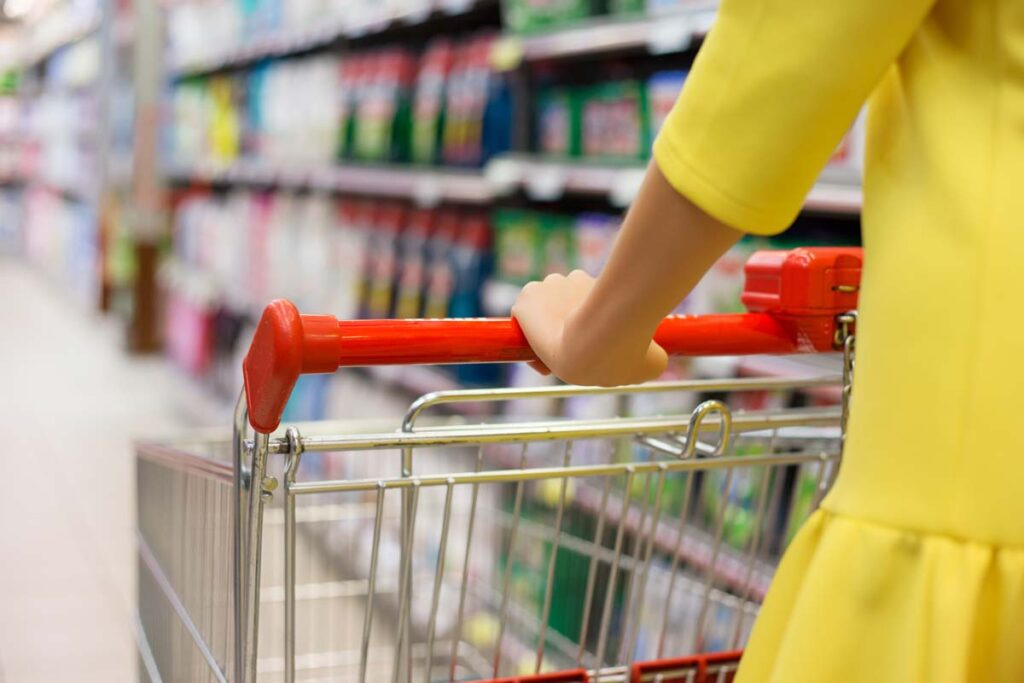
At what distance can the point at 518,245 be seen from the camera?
2.93 metres

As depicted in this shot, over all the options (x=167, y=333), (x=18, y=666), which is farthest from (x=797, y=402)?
(x=167, y=333)

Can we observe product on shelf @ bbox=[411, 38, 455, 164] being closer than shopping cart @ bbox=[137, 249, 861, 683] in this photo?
No

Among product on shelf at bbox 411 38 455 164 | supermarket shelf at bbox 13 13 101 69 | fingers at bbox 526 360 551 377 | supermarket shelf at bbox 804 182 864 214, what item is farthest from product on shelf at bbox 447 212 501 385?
supermarket shelf at bbox 13 13 101 69

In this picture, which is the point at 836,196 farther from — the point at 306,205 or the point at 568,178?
the point at 306,205

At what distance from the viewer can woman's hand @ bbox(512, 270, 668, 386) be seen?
0.74m

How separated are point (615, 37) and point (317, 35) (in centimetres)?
182

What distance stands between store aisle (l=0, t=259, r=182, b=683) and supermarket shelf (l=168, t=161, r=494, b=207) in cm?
121

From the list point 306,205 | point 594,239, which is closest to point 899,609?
point 594,239

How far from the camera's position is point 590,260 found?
8.55 feet

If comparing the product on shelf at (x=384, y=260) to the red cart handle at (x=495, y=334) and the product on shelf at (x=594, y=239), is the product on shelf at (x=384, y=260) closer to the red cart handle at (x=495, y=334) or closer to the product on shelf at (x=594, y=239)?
the product on shelf at (x=594, y=239)

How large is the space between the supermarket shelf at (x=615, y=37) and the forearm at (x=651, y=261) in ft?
4.30

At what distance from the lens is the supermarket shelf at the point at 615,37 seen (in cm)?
210

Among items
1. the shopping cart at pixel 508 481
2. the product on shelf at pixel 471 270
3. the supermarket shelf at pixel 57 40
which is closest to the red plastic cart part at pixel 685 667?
the shopping cart at pixel 508 481

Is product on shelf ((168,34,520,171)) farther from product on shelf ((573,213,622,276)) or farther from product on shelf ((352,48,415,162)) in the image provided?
product on shelf ((573,213,622,276))
